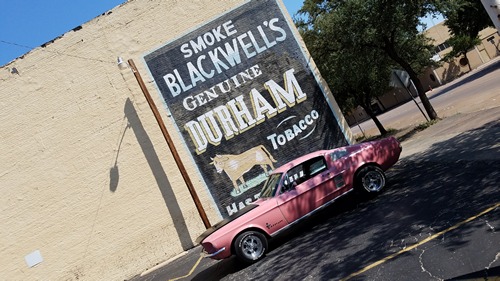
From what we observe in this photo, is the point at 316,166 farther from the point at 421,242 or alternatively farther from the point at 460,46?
the point at 460,46

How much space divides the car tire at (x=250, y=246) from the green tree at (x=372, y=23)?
38.4ft

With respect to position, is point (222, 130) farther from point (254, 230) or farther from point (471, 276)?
point (471, 276)

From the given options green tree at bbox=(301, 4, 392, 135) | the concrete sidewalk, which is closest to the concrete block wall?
green tree at bbox=(301, 4, 392, 135)

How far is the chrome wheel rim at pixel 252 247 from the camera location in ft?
27.0

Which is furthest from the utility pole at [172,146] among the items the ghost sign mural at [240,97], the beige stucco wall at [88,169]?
the ghost sign mural at [240,97]

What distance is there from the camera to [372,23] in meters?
17.2

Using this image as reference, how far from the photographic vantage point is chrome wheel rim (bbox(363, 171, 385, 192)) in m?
9.11

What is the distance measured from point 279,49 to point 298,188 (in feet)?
20.3

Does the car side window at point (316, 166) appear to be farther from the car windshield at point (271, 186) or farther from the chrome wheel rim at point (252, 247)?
the chrome wheel rim at point (252, 247)

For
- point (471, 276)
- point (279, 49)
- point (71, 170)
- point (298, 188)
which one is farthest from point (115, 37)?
point (471, 276)

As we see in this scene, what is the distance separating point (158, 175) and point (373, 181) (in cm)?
649

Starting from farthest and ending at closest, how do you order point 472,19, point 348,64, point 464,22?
point 464,22, point 472,19, point 348,64

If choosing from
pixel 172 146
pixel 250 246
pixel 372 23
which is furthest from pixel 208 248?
pixel 372 23

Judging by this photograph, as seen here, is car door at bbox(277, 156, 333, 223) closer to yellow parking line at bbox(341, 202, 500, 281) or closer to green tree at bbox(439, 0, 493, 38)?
yellow parking line at bbox(341, 202, 500, 281)
